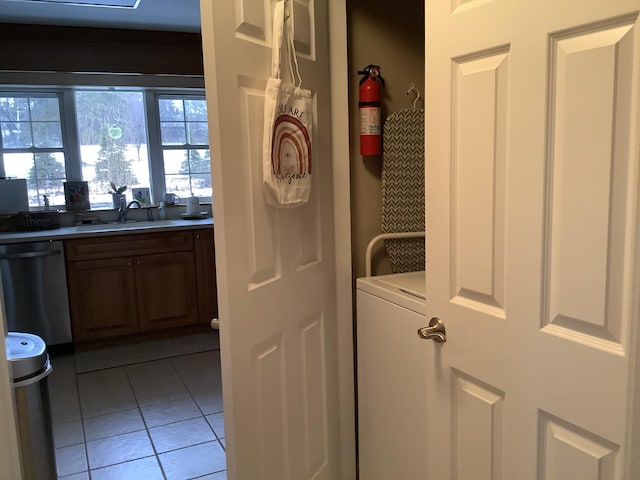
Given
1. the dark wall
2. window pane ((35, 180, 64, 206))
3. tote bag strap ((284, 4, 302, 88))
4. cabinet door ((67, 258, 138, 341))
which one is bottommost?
cabinet door ((67, 258, 138, 341))

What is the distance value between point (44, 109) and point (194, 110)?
4.09 feet

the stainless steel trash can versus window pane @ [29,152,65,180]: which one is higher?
window pane @ [29,152,65,180]

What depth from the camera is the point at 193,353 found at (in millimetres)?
3912

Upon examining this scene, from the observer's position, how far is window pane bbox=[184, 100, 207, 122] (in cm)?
487

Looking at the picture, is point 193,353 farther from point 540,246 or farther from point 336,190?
point 540,246

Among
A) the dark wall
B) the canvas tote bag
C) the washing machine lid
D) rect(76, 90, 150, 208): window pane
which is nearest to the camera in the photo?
the canvas tote bag

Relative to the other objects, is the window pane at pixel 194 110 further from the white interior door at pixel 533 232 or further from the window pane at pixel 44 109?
the white interior door at pixel 533 232

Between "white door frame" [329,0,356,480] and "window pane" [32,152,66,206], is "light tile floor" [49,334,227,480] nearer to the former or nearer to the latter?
"white door frame" [329,0,356,480]

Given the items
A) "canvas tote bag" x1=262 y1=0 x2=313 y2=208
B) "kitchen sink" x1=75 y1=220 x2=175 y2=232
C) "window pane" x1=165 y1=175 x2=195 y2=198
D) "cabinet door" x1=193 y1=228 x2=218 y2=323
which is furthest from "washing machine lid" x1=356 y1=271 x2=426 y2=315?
"window pane" x1=165 y1=175 x2=195 y2=198

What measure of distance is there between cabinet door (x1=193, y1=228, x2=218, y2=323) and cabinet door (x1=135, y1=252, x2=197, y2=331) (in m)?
0.05

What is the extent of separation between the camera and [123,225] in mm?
4316

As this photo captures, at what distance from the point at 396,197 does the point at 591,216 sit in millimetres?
1026

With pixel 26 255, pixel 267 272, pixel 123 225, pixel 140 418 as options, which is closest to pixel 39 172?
pixel 123 225

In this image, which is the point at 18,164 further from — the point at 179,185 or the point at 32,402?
the point at 32,402
